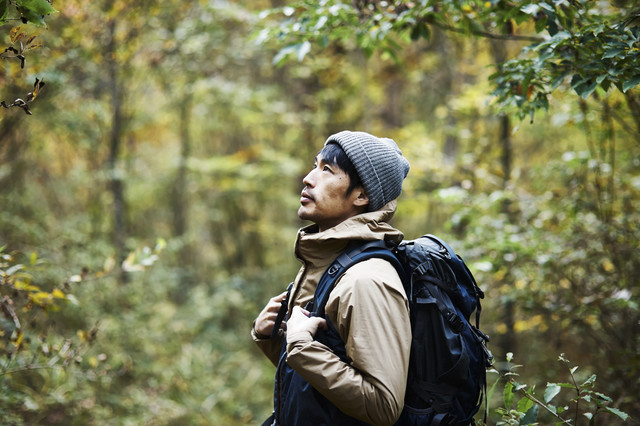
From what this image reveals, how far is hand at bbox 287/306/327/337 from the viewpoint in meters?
1.72

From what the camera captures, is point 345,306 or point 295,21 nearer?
point 345,306

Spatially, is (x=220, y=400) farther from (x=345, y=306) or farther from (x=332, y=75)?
(x=332, y=75)

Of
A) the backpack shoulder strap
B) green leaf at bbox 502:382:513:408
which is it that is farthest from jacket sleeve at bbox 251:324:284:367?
green leaf at bbox 502:382:513:408

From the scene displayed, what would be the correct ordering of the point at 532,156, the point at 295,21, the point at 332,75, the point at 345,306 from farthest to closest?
the point at 532,156 < the point at 332,75 < the point at 295,21 < the point at 345,306

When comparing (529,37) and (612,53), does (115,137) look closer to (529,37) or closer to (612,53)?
(529,37)

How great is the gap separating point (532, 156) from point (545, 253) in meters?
7.26

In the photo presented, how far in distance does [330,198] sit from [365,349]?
25.1 inches

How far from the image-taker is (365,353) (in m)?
1.60

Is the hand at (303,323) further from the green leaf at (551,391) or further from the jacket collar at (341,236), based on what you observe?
the green leaf at (551,391)

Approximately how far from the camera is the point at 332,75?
32.1 ft

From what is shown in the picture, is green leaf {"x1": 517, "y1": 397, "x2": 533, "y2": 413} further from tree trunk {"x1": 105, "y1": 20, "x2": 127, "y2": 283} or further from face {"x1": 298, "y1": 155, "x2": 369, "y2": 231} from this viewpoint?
tree trunk {"x1": 105, "y1": 20, "x2": 127, "y2": 283}

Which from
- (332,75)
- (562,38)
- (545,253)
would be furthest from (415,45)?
(562,38)

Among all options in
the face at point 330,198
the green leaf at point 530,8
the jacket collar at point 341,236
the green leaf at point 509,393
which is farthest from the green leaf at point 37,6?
the green leaf at point 509,393

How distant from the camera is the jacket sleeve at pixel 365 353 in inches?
62.2
